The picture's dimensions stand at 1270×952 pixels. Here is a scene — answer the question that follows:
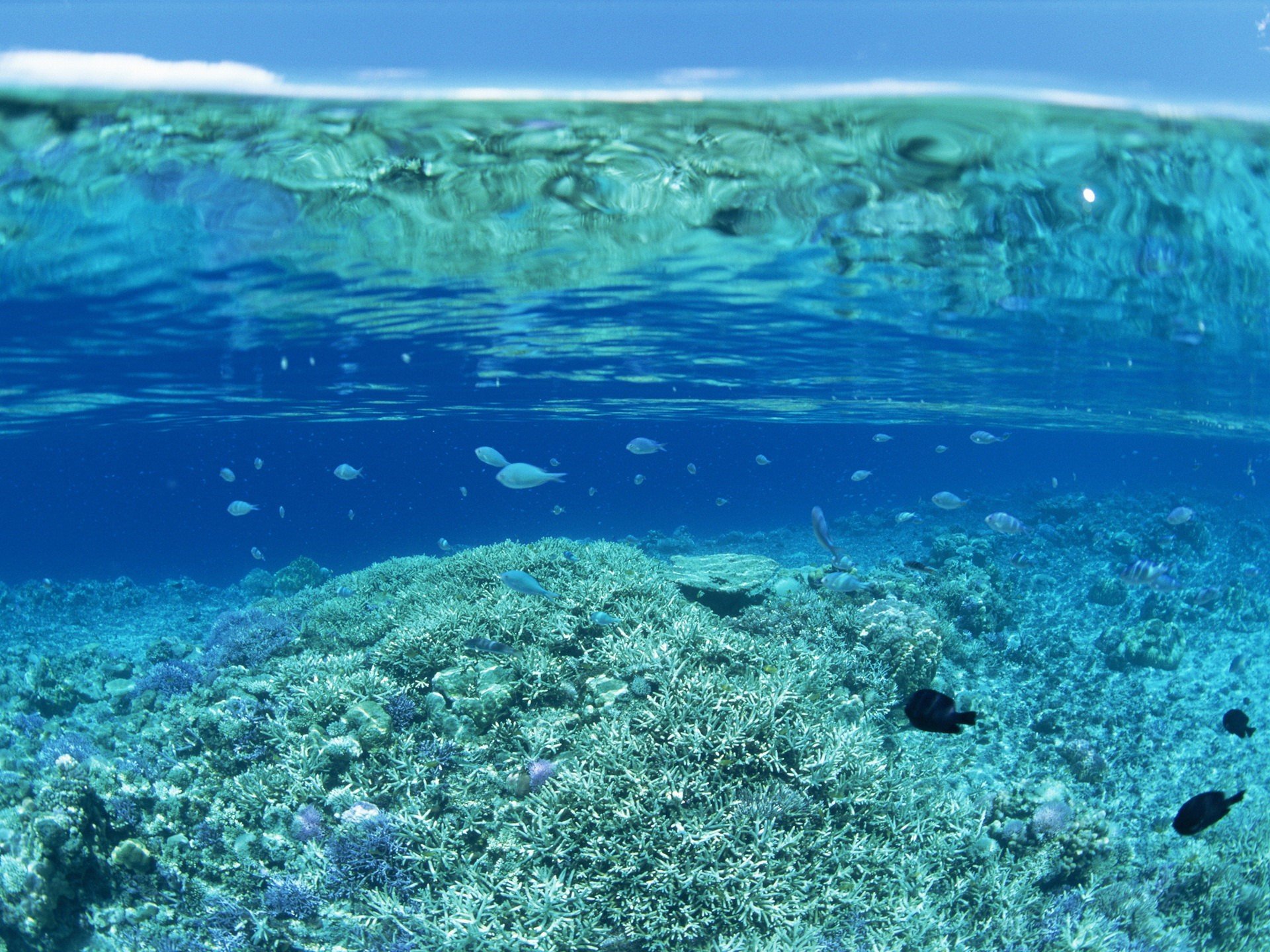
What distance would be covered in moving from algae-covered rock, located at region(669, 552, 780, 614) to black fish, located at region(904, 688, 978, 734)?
7.47 meters

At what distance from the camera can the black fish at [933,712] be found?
4168mm

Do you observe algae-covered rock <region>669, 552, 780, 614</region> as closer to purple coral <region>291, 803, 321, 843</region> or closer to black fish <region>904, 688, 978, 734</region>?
purple coral <region>291, 803, 321, 843</region>

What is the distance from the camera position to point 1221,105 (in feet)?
26.2

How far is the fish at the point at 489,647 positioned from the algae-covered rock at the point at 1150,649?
12.7m

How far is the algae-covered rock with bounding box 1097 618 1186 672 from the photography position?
1363 cm

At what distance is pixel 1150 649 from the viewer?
13.7 m

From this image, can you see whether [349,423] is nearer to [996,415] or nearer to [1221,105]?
[996,415]

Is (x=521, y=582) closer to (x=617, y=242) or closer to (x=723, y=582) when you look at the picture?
(x=723, y=582)

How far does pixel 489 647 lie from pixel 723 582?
542cm

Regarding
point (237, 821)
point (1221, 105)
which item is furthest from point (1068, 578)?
point (237, 821)

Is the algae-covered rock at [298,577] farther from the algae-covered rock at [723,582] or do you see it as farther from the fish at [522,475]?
the fish at [522,475]

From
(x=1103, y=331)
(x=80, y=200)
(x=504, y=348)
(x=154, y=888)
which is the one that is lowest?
(x=154, y=888)

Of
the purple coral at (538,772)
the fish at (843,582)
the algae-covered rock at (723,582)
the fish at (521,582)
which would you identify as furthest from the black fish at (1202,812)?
the algae-covered rock at (723,582)

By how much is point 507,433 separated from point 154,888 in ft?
170
